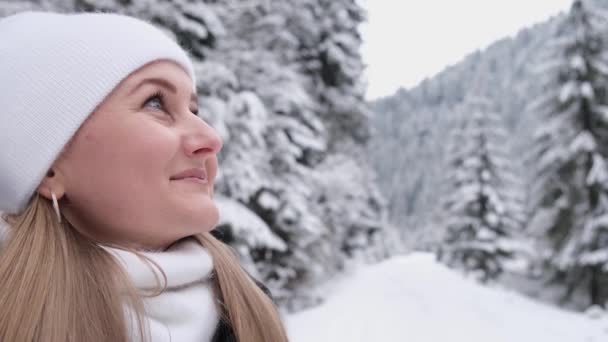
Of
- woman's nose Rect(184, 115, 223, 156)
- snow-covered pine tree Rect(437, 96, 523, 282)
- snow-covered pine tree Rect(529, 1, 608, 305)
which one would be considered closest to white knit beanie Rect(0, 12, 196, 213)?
woman's nose Rect(184, 115, 223, 156)

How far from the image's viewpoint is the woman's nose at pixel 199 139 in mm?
1217

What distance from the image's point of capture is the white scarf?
3.70 feet

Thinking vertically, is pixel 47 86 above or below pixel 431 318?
above

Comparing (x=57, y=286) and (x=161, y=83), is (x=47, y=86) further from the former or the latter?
(x=57, y=286)

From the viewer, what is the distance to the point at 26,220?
3.64 feet

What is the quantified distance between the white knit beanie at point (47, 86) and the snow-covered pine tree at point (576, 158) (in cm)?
1349

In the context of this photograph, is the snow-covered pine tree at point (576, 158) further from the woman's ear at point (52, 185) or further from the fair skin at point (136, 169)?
the woman's ear at point (52, 185)

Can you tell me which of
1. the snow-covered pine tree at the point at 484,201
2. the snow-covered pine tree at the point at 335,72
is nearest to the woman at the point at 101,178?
the snow-covered pine tree at the point at 335,72

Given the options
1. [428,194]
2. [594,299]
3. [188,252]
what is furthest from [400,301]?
[428,194]

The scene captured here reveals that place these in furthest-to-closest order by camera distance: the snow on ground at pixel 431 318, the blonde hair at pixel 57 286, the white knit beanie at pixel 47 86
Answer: the snow on ground at pixel 431 318 → the white knit beanie at pixel 47 86 → the blonde hair at pixel 57 286

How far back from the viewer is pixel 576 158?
12.7 metres

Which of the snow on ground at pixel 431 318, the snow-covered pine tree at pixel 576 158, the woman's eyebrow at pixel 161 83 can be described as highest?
the snow-covered pine tree at pixel 576 158

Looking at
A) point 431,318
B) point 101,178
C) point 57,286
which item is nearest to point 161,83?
point 101,178

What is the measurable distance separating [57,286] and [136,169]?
321mm
